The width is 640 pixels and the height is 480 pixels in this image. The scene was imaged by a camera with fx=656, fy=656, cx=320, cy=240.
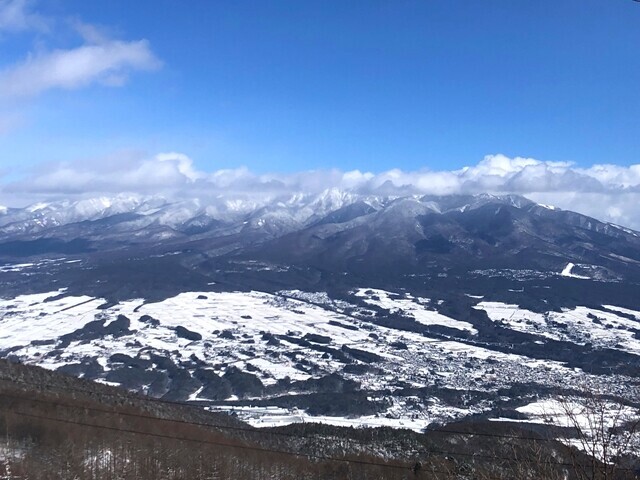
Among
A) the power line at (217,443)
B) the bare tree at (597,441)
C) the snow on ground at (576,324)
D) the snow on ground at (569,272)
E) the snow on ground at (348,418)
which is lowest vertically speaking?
the snow on ground at (348,418)

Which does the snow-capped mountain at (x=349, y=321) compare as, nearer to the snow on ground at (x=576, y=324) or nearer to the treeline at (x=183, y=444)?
the snow on ground at (x=576, y=324)

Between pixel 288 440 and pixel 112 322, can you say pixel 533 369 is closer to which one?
pixel 288 440

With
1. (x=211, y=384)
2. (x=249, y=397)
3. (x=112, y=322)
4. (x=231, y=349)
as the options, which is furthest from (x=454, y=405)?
(x=112, y=322)

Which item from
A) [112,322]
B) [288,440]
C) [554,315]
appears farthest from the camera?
[554,315]

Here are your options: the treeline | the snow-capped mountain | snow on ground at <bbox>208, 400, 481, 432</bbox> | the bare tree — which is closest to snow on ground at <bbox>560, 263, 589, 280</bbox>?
the snow-capped mountain

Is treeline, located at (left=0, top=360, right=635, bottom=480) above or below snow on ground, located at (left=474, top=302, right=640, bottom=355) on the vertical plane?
above

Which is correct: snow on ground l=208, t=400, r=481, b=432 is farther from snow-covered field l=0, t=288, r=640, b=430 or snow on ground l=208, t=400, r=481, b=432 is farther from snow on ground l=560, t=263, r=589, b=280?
snow on ground l=560, t=263, r=589, b=280

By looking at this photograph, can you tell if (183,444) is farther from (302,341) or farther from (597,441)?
Answer: (302,341)

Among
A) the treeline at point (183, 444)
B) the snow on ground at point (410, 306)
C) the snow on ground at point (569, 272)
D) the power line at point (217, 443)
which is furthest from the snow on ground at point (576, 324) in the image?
the power line at point (217, 443)
